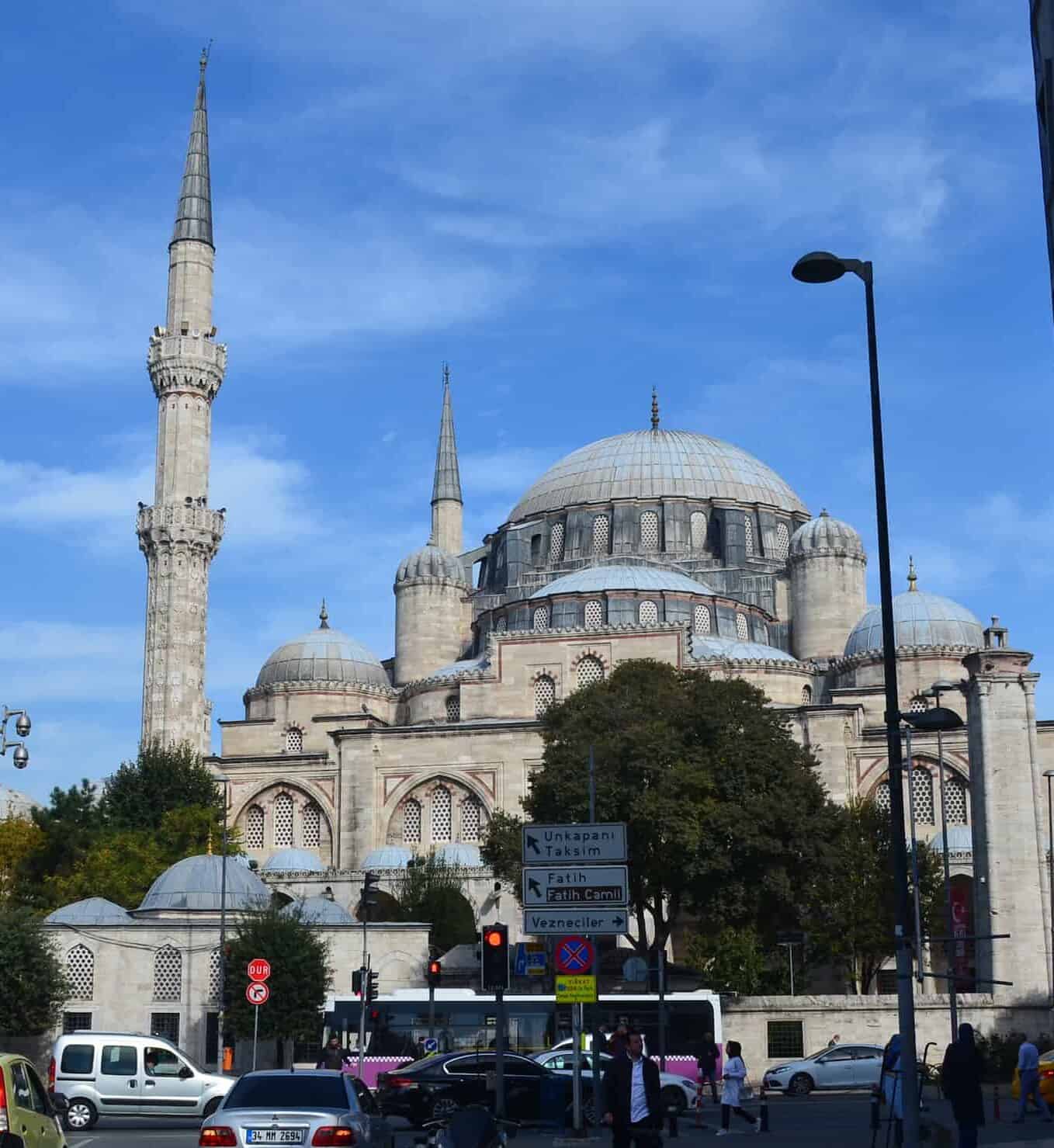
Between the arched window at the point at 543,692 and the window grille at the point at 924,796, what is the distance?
476 inches

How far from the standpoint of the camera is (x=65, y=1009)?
38625 mm

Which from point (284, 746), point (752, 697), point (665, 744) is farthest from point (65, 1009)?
point (284, 746)

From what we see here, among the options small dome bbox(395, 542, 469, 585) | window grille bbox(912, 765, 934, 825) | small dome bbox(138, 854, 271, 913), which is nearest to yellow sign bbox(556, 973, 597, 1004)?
small dome bbox(138, 854, 271, 913)

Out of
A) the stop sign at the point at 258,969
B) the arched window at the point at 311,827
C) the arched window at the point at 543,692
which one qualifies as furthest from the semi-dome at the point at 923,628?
the stop sign at the point at 258,969

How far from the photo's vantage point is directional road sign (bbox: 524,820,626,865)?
1652 centimetres

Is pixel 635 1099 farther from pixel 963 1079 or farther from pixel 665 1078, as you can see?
pixel 665 1078

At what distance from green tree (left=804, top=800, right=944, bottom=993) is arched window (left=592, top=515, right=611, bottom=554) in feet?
85.8

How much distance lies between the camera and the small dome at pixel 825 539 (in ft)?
218

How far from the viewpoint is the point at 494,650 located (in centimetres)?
6103

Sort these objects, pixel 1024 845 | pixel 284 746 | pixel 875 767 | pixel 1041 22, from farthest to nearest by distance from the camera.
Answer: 1. pixel 284 746
2. pixel 875 767
3. pixel 1024 845
4. pixel 1041 22

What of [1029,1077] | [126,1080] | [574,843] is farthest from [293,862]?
[574,843]

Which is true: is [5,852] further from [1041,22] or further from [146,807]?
[1041,22]

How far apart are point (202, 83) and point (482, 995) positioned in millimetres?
43283

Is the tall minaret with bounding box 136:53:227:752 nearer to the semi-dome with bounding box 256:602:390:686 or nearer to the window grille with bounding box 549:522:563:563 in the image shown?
the semi-dome with bounding box 256:602:390:686
